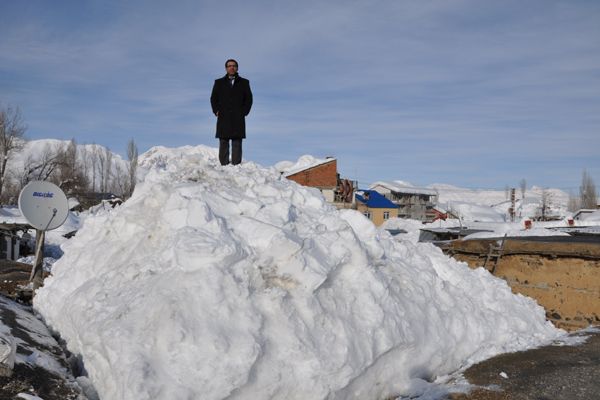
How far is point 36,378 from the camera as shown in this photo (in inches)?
164

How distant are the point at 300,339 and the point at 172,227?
5.75ft

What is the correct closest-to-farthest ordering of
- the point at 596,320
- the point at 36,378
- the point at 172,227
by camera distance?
the point at 36,378, the point at 172,227, the point at 596,320

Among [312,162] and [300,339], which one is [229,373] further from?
[312,162]

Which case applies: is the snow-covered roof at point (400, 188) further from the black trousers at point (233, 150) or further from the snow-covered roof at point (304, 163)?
the black trousers at point (233, 150)

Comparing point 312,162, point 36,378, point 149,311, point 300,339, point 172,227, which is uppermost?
point 312,162

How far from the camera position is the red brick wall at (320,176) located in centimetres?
4047

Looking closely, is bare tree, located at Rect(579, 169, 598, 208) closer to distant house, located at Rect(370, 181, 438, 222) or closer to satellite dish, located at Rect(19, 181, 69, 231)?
distant house, located at Rect(370, 181, 438, 222)

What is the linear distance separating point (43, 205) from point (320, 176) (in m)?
33.2

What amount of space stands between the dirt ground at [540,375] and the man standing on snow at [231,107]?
482 centimetres

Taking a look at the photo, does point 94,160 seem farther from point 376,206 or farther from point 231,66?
point 231,66

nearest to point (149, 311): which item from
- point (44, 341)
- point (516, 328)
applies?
point (44, 341)

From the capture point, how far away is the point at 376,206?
2076 inches

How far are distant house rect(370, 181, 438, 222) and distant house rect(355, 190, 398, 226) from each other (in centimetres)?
253

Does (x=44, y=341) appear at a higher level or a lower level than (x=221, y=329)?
lower
